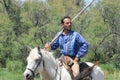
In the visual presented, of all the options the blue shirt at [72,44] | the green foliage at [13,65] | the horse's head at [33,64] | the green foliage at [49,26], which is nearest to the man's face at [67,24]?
the blue shirt at [72,44]

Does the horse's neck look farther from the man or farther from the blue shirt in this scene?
the blue shirt

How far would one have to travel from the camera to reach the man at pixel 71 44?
26.4 feet

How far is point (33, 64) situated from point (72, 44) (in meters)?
1.34

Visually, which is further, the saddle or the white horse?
the saddle

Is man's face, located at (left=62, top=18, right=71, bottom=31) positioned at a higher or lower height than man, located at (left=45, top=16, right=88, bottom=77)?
higher

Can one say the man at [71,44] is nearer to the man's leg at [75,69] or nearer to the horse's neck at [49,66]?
the man's leg at [75,69]

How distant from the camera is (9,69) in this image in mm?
41844

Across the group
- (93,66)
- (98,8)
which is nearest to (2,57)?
(98,8)

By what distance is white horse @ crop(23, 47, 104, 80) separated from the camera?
686 cm

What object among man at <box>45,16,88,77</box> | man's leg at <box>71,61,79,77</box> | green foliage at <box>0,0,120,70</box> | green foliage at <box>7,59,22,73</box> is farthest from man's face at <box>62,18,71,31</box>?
green foliage at <box>7,59,22,73</box>

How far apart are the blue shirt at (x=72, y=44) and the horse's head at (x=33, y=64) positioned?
1.01 meters

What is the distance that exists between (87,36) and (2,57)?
357 inches

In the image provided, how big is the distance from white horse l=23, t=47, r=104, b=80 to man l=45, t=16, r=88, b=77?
33 cm

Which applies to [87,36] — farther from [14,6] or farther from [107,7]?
[14,6]
